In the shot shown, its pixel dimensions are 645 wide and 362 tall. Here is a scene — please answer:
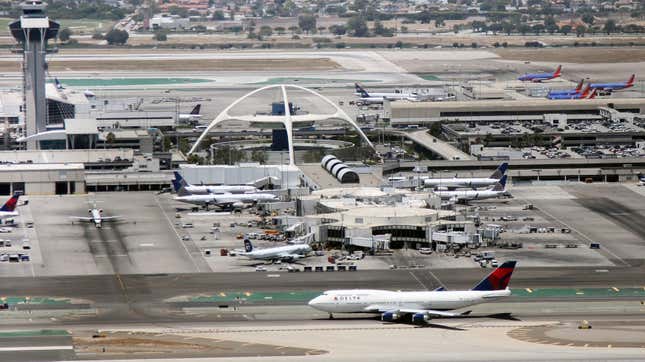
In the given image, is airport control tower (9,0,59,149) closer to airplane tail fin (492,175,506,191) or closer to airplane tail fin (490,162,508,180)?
airplane tail fin (490,162,508,180)

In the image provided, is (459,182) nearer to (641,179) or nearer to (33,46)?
(641,179)

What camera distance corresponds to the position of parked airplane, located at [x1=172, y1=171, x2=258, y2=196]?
143 metres

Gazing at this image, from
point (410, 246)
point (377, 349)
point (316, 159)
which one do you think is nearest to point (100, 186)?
point (316, 159)

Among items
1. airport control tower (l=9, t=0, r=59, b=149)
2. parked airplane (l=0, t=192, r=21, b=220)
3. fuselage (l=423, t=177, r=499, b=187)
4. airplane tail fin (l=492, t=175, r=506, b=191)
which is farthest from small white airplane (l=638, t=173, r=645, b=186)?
Result: airport control tower (l=9, t=0, r=59, b=149)

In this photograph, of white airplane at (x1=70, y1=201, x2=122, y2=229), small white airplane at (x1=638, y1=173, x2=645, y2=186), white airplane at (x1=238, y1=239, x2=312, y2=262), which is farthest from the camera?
small white airplane at (x1=638, y1=173, x2=645, y2=186)

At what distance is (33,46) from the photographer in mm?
171125

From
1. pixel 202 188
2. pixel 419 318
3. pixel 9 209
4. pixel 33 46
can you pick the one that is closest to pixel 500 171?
pixel 202 188

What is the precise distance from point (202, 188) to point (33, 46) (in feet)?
119

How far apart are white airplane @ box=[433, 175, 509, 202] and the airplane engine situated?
162 feet

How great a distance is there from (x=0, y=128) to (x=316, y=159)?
43.1 m

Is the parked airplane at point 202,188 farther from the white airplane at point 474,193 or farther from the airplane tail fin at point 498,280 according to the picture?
the airplane tail fin at point 498,280

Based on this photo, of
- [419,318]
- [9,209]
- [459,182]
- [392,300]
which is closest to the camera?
[419,318]

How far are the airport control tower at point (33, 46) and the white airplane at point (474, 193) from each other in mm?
48906

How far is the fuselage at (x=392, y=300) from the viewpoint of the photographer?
93312 millimetres
